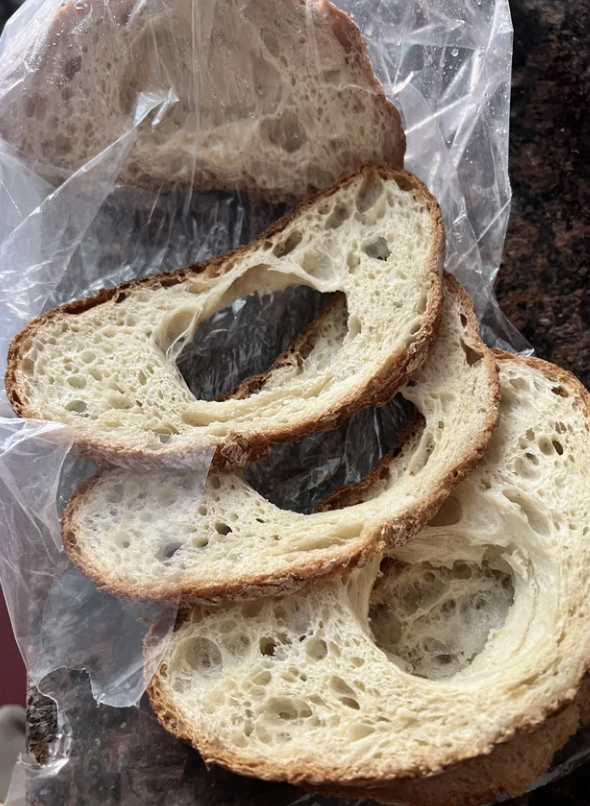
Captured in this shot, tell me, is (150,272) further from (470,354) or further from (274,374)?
(470,354)

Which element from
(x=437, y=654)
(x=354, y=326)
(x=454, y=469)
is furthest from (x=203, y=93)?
(x=437, y=654)

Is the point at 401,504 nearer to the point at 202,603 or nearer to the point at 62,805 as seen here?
the point at 202,603

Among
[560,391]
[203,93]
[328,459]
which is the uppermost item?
[203,93]

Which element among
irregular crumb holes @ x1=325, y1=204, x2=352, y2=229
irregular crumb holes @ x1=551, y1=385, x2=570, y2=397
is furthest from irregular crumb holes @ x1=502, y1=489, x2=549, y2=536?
irregular crumb holes @ x1=325, y1=204, x2=352, y2=229

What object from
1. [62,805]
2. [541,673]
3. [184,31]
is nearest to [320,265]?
[184,31]

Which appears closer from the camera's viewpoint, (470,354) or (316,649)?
(316,649)

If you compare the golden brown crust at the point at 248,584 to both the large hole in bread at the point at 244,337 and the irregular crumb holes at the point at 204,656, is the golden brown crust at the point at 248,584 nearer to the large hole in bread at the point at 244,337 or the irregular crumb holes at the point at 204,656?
the irregular crumb holes at the point at 204,656

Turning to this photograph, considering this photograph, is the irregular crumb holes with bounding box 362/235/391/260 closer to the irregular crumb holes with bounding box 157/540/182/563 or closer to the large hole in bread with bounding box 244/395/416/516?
the large hole in bread with bounding box 244/395/416/516
